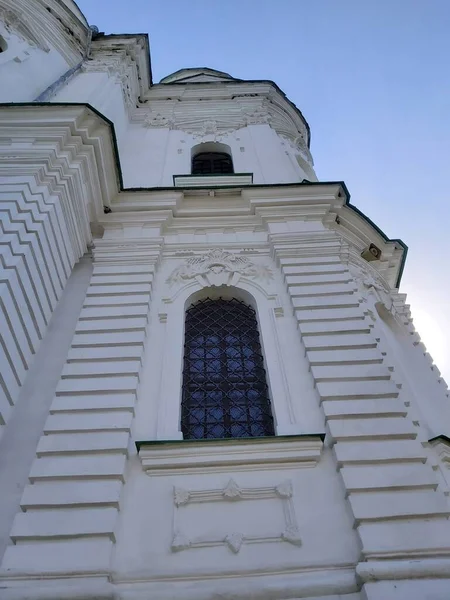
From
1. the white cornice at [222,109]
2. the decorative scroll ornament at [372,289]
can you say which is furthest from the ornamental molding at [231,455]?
the white cornice at [222,109]

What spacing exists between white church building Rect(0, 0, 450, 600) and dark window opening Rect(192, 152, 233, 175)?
2735mm

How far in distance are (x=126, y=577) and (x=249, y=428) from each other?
8.24 ft

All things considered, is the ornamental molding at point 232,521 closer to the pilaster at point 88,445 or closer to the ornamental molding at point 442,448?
the pilaster at point 88,445

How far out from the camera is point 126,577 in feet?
16.9

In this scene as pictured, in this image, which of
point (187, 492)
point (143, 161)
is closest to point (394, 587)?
point (187, 492)

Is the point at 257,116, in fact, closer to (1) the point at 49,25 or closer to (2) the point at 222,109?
(2) the point at 222,109

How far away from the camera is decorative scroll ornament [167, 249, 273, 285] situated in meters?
9.52

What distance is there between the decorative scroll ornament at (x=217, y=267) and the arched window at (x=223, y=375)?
1.77 ft

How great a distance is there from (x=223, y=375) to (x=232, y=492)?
2.31 metres

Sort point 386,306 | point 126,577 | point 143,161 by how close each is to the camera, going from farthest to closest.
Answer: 1. point 143,161
2. point 386,306
3. point 126,577

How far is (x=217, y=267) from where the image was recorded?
31.7 feet

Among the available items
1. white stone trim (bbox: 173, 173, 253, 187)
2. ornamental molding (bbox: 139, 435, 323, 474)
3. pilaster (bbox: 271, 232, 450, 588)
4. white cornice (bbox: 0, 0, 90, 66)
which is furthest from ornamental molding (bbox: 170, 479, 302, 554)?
white cornice (bbox: 0, 0, 90, 66)

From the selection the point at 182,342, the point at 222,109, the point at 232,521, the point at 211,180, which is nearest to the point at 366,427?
the point at 232,521

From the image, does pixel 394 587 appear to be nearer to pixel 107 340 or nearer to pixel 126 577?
pixel 126 577
